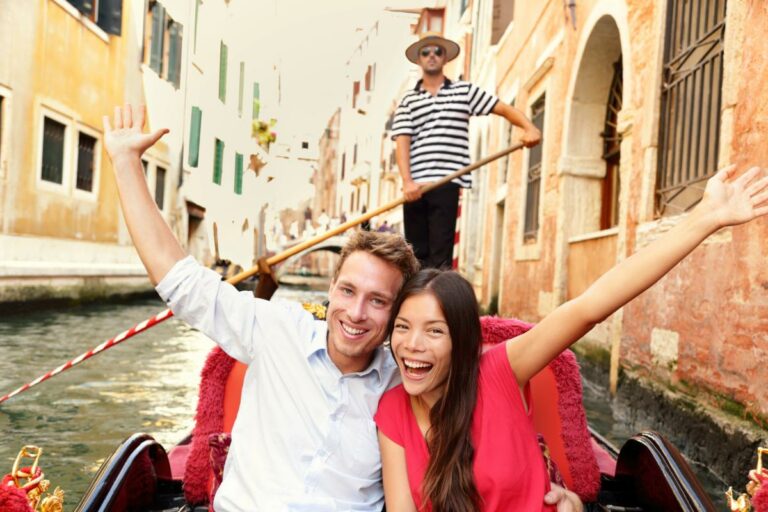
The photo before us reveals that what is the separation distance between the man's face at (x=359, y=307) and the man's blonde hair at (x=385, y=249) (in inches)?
0.5

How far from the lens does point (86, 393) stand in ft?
14.2

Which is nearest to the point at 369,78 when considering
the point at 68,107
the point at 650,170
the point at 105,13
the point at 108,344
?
the point at 105,13

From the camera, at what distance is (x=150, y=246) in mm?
1490

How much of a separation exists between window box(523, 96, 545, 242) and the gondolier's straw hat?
12.4 ft

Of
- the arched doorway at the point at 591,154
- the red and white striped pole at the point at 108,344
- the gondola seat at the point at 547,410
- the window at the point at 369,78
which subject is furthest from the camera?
the window at the point at 369,78

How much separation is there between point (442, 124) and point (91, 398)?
2.39 metres

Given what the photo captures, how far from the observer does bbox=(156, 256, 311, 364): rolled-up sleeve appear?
1509 mm

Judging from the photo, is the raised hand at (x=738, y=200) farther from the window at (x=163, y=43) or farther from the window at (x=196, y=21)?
the window at (x=163, y=43)

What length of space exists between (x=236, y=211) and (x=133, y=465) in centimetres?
296

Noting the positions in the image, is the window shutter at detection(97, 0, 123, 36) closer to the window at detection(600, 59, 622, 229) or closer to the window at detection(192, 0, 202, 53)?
the window at detection(192, 0, 202, 53)

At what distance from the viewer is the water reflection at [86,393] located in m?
3.25

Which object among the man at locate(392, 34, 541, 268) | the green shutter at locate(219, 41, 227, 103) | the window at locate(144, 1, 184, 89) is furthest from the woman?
the green shutter at locate(219, 41, 227, 103)

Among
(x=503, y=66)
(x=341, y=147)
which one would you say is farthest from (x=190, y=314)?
(x=341, y=147)

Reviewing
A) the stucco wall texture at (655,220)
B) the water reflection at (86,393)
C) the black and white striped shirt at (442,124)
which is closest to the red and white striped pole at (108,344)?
the water reflection at (86,393)
